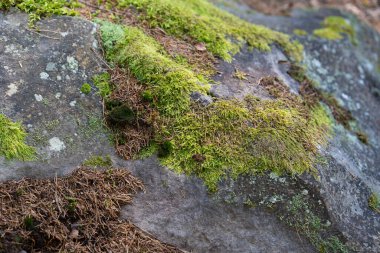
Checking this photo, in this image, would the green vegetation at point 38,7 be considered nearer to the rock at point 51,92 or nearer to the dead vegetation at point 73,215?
the rock at point 51,92

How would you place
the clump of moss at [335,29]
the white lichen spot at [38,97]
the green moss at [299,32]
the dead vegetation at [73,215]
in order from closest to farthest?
the dead vegetation at [73,215] < the white lichen spot at [38,97] < the green moss at [299,32] < the clump of moss at [335,29]

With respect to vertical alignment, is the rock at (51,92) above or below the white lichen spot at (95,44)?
below

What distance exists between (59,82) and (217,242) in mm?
2327

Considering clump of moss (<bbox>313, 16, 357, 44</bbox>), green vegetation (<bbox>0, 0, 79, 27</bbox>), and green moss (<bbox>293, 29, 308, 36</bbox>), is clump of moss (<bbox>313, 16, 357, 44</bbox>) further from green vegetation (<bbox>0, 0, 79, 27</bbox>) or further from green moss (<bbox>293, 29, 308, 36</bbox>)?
green vegetation (<bbox>0, 0, 79, 27</bbox>)

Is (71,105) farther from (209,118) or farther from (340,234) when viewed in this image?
(340,234)

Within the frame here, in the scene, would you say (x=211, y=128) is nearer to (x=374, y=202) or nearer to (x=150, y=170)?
(x=150, y=170)

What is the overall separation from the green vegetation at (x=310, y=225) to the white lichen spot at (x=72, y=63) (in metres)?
2.70

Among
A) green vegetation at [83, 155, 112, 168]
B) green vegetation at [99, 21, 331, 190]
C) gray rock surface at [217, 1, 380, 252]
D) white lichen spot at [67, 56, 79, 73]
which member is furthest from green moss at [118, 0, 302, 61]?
green vegetation at [83, 155, 112, 168]

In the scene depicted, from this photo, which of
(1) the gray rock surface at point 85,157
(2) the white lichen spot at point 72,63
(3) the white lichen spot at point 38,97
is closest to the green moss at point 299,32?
(1) the gray rock surface at point 85,157

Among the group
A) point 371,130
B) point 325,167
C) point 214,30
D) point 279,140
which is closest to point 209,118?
point 279,140

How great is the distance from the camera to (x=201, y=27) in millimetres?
5262

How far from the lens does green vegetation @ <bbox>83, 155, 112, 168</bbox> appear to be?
389 cm

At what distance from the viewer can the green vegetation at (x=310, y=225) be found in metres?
4.00

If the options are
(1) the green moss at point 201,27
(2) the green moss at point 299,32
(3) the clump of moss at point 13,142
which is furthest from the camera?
→ (2) the green moss at point 299,32
